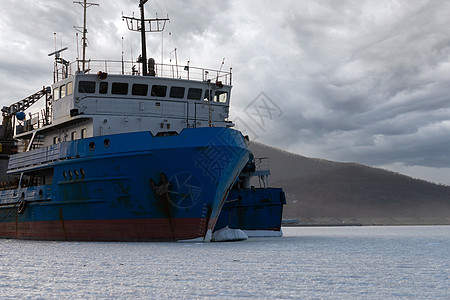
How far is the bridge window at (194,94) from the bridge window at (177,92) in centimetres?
40

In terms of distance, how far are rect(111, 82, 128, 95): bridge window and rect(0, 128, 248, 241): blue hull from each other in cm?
292

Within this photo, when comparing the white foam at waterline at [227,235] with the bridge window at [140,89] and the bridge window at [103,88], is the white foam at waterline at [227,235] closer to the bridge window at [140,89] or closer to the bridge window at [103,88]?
the bridge window at [140,89]

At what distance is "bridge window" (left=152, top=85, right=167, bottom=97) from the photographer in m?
24.2

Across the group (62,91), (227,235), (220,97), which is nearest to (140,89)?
(220,97)

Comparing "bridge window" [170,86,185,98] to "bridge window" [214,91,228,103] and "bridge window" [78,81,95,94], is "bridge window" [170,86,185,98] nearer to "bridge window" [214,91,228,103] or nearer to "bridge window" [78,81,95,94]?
"bridge window" [214,91,228,103]

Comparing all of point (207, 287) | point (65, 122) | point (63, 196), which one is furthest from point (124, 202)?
point (207, 287)

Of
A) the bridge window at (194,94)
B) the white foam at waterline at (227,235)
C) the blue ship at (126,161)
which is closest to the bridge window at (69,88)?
the blue ship at (126,161)

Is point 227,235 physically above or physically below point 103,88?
below

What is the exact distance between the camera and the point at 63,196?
2322cm

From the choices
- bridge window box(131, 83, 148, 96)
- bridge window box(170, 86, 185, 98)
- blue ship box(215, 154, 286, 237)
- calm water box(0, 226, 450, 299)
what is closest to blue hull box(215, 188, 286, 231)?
blue ship box(215, 154, 286, 237)

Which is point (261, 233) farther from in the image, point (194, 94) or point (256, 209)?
point (194, 94)

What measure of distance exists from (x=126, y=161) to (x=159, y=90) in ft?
16.2

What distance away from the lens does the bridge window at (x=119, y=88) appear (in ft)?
78.1

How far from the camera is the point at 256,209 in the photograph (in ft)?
109
